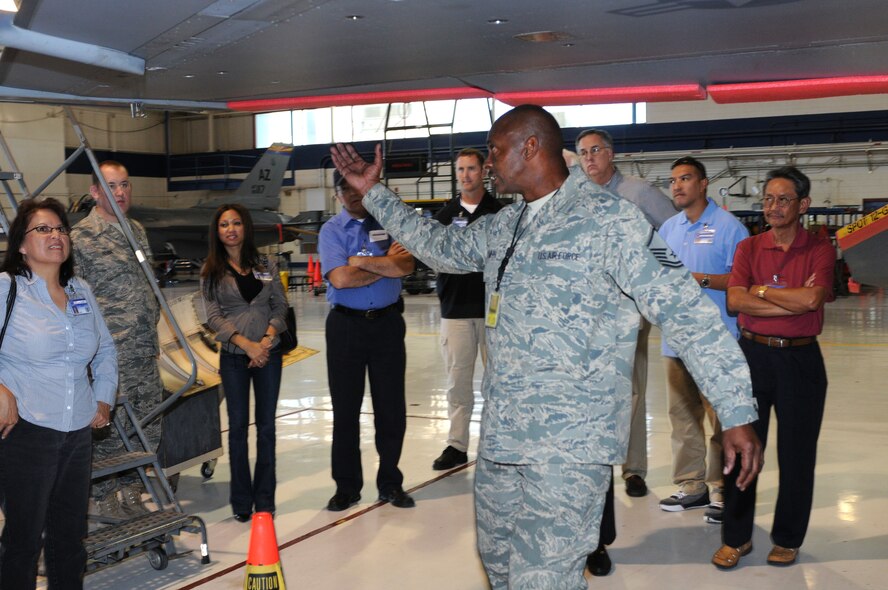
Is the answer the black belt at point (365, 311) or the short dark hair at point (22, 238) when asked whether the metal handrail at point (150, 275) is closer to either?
the black belt at point (365, 311)

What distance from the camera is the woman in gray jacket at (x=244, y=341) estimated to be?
4988mm

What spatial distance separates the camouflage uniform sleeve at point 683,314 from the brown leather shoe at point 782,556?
7.22ft

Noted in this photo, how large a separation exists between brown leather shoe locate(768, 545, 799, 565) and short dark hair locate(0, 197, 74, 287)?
3565 mm

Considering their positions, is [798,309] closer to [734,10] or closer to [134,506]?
[734,10]

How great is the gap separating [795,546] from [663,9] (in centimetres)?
281

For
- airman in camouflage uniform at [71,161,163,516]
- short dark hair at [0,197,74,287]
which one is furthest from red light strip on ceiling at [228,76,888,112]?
short dark hair at [0,197,74,287]

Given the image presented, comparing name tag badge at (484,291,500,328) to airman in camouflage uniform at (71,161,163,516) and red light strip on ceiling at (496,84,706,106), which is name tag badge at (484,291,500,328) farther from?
airman in camouflage uniform at (71,161,163,516)

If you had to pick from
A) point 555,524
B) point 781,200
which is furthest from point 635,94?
point 555,524

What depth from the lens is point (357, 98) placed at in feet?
15.6

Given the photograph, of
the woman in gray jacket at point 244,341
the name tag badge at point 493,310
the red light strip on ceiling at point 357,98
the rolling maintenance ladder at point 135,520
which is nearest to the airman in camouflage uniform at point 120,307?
the rolling maintenance ladder at point 135,520

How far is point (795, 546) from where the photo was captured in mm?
4246

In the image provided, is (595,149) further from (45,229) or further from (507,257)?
(45,229)

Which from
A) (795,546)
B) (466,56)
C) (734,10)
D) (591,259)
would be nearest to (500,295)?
(591,259)

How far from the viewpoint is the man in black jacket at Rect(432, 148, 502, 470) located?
6.00 meters
